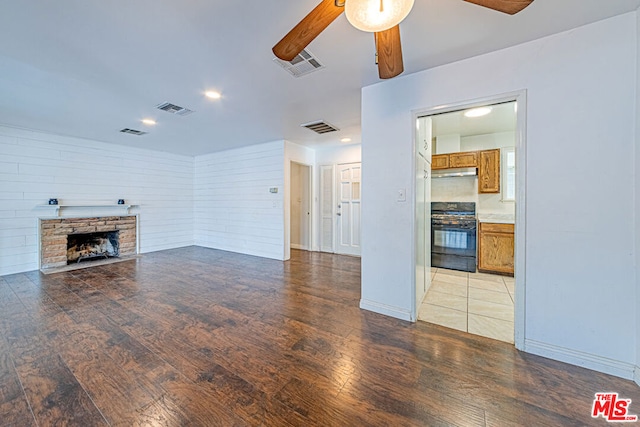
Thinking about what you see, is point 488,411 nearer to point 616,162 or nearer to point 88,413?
point 616,162

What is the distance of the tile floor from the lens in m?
2.33

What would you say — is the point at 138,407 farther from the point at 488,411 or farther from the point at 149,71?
the point at 149,71

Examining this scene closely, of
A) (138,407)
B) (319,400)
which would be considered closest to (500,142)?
(319,400)

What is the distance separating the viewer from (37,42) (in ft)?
6.33

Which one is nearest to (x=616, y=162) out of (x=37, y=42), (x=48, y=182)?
(x=37, y=42)

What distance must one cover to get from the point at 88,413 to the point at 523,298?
300 cm

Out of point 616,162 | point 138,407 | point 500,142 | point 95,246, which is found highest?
point 500,142

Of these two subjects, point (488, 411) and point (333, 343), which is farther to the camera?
point (333, 343)

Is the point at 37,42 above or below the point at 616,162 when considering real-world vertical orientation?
above

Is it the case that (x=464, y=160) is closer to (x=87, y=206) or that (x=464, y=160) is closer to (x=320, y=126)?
(x=320, y=126)

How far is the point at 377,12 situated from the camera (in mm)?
1123

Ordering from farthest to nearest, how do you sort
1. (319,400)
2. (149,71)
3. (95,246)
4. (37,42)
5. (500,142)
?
1. (95,246)
2. (500,142)
3. (149,71)
4. (37,42)
5. (319,400)

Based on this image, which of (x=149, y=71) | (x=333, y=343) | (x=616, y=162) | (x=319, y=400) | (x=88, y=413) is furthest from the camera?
(x=149, y=71)

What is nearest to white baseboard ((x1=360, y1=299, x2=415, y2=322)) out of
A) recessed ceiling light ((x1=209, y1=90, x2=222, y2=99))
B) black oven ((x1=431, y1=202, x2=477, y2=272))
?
black oven ((x1=431, y1=202, x2=477, y2=272))
